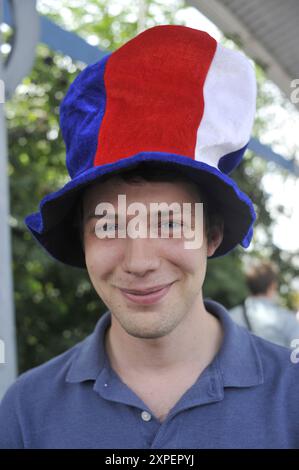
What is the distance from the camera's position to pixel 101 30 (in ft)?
15.1

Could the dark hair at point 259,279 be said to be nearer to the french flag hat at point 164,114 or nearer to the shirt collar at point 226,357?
the shirt collar at point 226,357

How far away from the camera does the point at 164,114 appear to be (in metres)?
1.57

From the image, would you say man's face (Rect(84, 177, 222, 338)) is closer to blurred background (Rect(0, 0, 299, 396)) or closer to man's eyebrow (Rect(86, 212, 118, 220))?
man's eyebrow (Rect(86, 212, 118, 220))

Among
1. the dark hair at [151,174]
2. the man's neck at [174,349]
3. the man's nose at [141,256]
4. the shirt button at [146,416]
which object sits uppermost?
the dark hair at [151,174]

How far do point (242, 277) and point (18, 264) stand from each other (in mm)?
1260

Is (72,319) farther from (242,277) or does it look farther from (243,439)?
(243,439)

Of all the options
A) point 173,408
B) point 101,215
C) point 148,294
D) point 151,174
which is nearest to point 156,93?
point 151,174

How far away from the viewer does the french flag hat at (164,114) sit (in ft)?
5.09

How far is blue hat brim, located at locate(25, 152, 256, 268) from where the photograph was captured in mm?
1515

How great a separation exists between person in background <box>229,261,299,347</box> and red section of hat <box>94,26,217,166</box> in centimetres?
176

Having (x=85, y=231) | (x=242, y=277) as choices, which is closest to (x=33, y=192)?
(x=242, y=277)

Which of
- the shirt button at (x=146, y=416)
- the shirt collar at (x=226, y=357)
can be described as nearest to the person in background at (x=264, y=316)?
the shirt collar at (x=226, y=357)

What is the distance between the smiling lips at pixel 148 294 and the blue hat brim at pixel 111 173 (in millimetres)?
239

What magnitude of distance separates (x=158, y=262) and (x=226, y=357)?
28 centimetres
